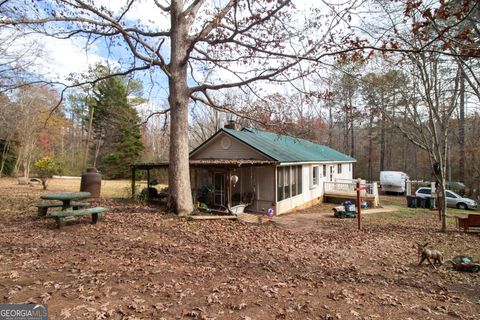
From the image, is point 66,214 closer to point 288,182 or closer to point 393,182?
point 288,182

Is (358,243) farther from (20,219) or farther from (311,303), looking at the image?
(20,219)

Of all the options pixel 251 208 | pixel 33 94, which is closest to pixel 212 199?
pixel 251 208

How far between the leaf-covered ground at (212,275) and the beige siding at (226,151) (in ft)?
23.4

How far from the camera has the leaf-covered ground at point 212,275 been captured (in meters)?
3.62

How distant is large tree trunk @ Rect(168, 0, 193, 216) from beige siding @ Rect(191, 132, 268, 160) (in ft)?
19.0

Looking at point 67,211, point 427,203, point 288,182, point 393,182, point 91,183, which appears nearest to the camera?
point 67,211

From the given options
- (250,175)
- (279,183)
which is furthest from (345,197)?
(250,175)

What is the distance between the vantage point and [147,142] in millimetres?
39594

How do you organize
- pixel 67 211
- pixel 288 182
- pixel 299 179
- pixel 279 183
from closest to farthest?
pixel 67 211 → pixel 279 183 → pixel 288 182 → pixel 299 179

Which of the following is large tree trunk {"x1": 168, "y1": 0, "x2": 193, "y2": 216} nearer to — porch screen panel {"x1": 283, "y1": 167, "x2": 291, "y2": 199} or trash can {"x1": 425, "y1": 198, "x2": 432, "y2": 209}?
porch screen panel {"x1": 283, "y1": 167, "x2": 291, "y2": 199}

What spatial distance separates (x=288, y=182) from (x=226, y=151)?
4.24 m

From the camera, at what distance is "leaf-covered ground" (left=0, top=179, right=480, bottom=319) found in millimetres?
3625

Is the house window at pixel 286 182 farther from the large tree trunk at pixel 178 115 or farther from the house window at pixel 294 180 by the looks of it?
the large tree trunk at pixel 178 115

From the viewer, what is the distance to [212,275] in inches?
184
